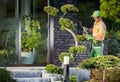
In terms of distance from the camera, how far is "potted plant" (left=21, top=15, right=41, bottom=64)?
59.8ft

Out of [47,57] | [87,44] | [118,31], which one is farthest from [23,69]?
[118,31]

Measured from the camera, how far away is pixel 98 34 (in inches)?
675

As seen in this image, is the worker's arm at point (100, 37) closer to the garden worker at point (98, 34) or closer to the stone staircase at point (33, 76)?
the garden worker at point (98, 34)

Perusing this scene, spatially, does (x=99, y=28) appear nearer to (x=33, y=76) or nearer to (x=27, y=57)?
(x=33, y=76)

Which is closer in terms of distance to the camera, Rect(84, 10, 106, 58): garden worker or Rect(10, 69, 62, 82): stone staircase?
Rect(10, 69, 62, 82): stone staircase

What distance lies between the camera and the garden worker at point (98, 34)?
17.1 m

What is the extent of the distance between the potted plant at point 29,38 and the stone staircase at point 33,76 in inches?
62.6

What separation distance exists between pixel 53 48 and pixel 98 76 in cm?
325

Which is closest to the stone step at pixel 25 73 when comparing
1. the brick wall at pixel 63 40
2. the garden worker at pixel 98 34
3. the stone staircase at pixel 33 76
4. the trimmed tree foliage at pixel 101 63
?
the stone staircase at pixel 33 76

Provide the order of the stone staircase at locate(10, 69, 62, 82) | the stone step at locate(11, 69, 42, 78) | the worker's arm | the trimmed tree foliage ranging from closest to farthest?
the trimmed tree foliage
the stone staircase at locate(10, 69, 62, 82)
the stone step at locate(11, 69, 42, 78)
the worker's arm

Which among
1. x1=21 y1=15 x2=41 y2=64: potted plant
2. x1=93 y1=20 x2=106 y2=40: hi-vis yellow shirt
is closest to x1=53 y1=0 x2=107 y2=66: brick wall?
x1=21 y1=15 x2=41 y2=64: potted plant

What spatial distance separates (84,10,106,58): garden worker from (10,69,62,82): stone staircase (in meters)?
1.83

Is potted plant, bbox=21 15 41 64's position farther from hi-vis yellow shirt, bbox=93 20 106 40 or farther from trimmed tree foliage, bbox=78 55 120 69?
trimmed tree foliage, bbox=78 55 120 69

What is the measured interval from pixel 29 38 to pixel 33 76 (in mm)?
2200
